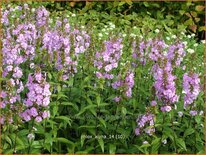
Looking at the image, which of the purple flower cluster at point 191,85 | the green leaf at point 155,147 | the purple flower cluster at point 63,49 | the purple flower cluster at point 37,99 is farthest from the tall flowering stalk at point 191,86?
the purple flower cluster at point 37,99

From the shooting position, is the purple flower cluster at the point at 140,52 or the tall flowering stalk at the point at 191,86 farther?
the purple flower cluster at the point at 140,52

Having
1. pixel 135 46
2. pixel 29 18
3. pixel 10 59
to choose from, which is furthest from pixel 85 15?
pixel 10 59

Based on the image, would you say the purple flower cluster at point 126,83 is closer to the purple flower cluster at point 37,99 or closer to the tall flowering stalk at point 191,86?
the tall flowering stalk at point 191,86

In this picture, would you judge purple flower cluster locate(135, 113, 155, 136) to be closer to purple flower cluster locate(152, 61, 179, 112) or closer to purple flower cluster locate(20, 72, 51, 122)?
purple flower cluster locate(152, 61, 179, 112)

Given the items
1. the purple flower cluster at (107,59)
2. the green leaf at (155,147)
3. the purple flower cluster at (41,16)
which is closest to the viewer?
the green leaf at (155,147)

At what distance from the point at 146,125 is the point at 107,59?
2.03ft

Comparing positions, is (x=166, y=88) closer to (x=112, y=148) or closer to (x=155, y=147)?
(x=155, y=147)

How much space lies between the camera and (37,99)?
2912 mm

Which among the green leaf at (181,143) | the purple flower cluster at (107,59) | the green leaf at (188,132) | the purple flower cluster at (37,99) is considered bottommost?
the green leaf at (181,143)

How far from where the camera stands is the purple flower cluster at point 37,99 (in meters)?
2.90

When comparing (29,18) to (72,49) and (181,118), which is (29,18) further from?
(181,118)

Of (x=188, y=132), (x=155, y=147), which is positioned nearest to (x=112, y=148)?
Result: (x=155, y=147)

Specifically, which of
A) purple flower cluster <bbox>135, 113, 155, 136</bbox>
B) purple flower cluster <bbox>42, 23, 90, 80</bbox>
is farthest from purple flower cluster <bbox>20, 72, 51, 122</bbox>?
purple flower cluster <bbox>135, 113, 155, 136</bbox>

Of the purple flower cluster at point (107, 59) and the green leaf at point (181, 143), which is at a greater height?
the purple flower cluster at point (107, 59)
